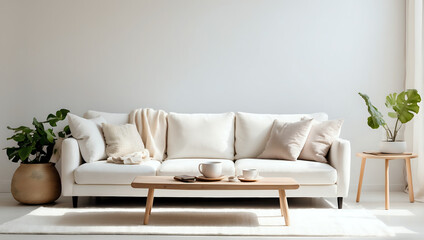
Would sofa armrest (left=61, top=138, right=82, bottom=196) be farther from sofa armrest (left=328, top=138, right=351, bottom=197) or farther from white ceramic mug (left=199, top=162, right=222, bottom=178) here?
sofa armrest (left=328, top=138, right=351, bottom=197)

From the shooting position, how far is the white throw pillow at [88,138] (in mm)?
4375

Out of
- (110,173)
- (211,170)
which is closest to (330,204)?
(211,170)

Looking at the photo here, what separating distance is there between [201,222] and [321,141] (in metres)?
1.48

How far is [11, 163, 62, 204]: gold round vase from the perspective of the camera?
4398 millimetres

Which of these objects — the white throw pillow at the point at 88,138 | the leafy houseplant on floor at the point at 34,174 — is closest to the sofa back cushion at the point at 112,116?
the white throw pillow at the point at 88,138

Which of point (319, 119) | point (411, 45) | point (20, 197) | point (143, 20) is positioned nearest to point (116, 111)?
point (143, 20)

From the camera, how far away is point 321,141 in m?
4.48

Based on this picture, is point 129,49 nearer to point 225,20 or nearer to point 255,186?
point 225,20

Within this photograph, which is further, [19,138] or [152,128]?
[152,128]

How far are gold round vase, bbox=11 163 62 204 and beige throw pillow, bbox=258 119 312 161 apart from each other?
1981mm

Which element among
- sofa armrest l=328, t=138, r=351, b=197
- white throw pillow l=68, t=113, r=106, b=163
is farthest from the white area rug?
white throw pillow l=68, t=113, r=106, b=163

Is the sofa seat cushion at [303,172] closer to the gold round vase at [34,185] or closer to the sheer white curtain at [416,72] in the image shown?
the sheer white curtain at [416,72]

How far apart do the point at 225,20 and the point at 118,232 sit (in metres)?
2.77

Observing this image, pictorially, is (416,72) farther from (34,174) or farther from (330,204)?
(34,174)
